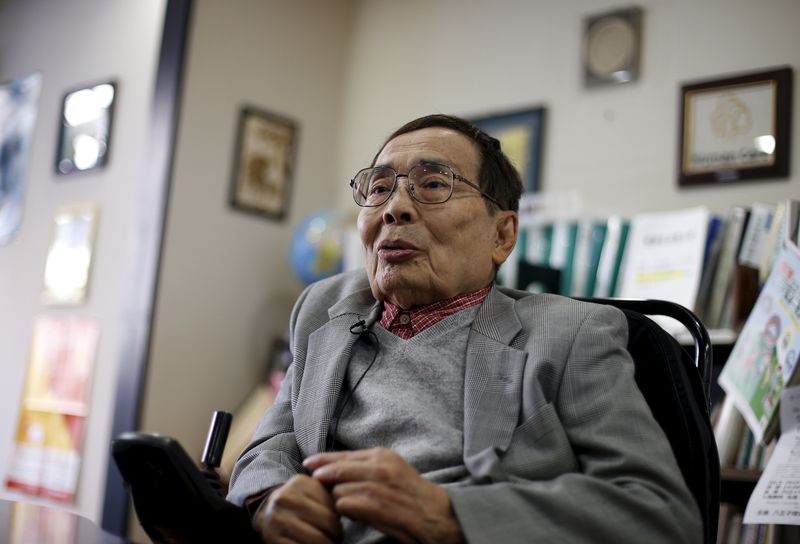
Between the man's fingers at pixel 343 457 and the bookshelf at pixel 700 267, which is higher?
the bookshelf at pixel 700 267

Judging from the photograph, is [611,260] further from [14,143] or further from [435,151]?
[14,143]

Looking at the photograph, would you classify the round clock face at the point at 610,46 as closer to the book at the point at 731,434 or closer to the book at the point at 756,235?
the book at the point at 756,235

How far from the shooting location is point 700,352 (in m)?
1.26

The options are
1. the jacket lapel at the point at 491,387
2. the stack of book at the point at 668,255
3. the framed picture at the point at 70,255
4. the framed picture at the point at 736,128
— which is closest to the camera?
the jacket lapel at the point at 491,387

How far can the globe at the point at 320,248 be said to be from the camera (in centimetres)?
323

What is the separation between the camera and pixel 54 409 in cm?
356

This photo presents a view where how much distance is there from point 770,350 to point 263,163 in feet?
7.83

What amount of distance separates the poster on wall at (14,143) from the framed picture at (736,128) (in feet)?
10.5

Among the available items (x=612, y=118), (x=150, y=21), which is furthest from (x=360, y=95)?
(x=612, y=118)

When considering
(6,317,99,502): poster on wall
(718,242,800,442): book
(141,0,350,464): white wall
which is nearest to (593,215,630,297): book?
(718,242,800,442): book

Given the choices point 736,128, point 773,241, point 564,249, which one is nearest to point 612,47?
point 736,128

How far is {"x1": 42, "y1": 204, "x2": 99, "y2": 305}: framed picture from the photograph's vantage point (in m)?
3.62

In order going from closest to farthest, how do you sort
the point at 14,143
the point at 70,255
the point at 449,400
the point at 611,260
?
the point at 449,400, the point at 611,260, the point at 70,255, the point at 14,143

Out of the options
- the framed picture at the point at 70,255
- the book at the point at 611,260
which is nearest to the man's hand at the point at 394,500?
the book at the point at 611,260
